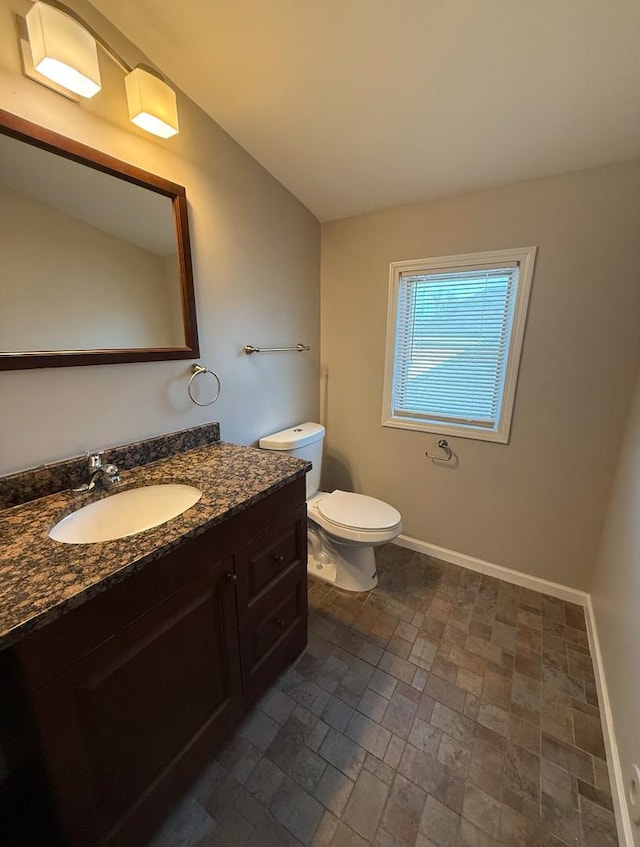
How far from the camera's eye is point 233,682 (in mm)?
1149

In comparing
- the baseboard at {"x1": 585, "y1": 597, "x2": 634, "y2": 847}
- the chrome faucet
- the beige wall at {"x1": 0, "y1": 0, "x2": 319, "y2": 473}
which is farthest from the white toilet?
the baseboard at {"x1": 585, "y1": 597, "x2": 634, "y2": 847}

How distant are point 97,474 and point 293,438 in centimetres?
97

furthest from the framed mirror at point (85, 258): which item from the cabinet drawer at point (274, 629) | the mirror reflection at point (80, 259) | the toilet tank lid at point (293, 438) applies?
the cabinet drawer at point (274, 629)

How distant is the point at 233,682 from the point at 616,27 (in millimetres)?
2304

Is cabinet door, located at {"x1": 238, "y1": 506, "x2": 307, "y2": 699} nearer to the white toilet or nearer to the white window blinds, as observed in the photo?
the white toilet

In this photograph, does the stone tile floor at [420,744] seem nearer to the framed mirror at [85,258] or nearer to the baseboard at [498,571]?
the baseboard at [498,571]

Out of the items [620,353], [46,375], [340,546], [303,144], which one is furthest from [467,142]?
[340,546]

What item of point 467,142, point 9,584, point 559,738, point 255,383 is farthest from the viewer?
point 255,383

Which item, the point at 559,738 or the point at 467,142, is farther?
the point at 467,142

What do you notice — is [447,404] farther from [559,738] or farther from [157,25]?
[157,25]

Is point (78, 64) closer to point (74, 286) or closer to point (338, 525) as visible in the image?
point (74, 286)

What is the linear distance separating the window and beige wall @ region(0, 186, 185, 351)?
1.30 meters

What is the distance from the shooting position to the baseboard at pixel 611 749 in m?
0.98

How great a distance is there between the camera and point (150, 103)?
3.50 ft
